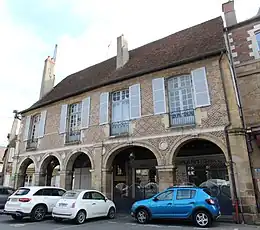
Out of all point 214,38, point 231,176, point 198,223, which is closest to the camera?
point 198,223

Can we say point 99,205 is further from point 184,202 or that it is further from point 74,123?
point 74,123

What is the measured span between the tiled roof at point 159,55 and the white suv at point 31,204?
6305 millimetres

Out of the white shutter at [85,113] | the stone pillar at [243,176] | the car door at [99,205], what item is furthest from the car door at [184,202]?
the white shutter at [85,113]

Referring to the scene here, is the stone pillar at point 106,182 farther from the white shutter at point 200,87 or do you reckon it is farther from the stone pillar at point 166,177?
the white shutter at point 200,87

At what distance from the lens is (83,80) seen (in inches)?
615

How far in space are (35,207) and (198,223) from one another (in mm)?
5824

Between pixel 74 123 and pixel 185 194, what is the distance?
8.08 metres

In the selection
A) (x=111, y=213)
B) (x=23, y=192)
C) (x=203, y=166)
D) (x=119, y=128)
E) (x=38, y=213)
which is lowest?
(x=111, y=213)

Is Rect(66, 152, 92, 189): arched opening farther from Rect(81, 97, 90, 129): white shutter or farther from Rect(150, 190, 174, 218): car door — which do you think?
Rect(150, 190, 174, 218): car door

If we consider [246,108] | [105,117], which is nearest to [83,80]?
[105,117]

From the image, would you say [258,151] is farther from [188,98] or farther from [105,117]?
[105,117]

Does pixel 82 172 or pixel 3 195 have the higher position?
pixel 82 172

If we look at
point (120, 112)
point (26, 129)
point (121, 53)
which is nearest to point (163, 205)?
point (120, 112)

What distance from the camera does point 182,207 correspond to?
24.2ft
